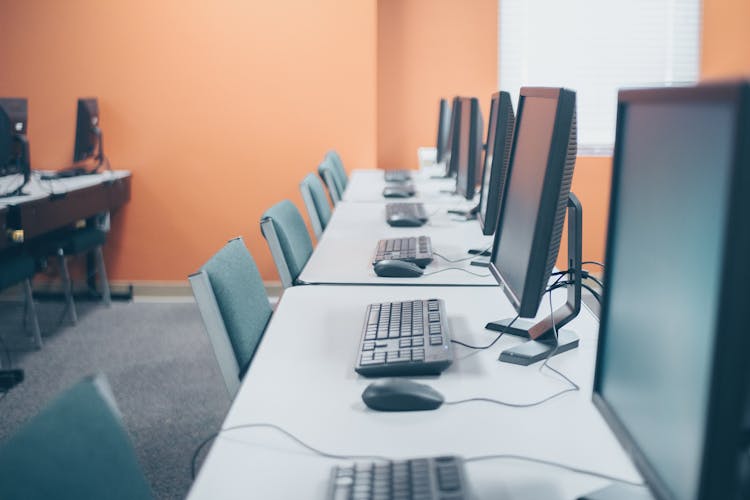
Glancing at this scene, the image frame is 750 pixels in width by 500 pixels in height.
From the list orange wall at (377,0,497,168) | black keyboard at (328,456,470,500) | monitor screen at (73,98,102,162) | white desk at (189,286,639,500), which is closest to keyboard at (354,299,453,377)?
white desk at (189,286,639,500)

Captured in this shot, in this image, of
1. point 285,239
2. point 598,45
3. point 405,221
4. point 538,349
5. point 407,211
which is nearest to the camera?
point 538,349

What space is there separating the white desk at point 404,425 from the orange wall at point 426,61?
11.8ft

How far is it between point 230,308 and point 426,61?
368 centimetres

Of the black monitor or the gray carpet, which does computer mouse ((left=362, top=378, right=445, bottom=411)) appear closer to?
the gray carpet

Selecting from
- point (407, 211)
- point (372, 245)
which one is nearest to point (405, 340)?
point (372, 245)

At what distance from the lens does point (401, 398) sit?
1188 millimetres

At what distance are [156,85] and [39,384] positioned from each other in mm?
2143

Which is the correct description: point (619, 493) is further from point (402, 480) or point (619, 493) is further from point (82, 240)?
point (82, 240)

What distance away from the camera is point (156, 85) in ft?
15.4

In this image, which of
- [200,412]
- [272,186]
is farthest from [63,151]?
[200,412]

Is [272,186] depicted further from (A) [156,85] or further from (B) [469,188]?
(B) [469,188]

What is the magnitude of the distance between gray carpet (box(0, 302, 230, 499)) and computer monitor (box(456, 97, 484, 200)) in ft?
4.40

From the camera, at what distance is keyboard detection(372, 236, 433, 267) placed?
2250 millimetres

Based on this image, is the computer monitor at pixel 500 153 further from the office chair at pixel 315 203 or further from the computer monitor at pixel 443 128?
the computer monitor at pixel 443 128
